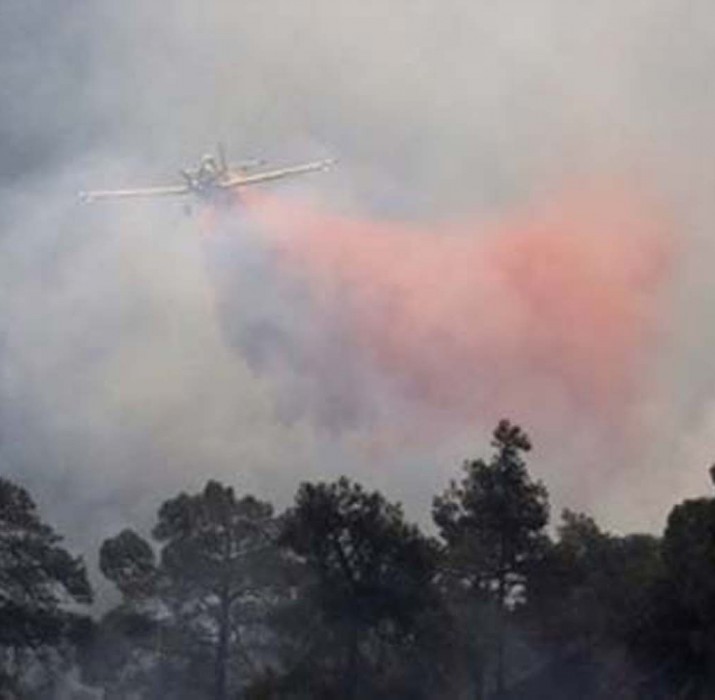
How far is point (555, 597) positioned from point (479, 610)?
500 centimetres

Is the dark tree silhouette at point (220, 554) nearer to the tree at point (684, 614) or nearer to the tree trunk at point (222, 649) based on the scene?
the tree trunk at point (222, 649)

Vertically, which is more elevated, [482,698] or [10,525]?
[10,525]

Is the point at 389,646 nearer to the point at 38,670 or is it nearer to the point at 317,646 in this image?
the point at 317,646

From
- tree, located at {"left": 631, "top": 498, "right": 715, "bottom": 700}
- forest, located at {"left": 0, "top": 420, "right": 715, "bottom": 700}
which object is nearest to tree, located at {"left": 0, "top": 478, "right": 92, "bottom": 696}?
forest, located at {"left": 0, "top": 420, "right": 715, "bottom": 700}

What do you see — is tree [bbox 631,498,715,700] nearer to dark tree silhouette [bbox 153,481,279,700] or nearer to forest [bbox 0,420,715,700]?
forest [bbox 0,420,715,700]

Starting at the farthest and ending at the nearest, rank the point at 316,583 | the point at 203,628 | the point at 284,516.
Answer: the point at 203,628 < the point at 284,516 < the point at 316,583

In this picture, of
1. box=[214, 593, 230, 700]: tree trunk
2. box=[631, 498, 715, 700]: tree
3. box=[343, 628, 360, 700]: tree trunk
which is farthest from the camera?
box=[214, 593, 230, 700]: tree trunk

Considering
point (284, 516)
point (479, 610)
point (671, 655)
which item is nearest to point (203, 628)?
point (284, 516)

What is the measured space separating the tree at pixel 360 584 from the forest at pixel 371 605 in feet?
0.35

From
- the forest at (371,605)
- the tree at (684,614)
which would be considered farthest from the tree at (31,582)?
the tree at (684,614)

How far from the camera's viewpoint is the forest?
264 ft

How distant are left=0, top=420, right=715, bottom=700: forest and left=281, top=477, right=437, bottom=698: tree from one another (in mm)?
107

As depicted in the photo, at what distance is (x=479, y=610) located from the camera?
3688 inches

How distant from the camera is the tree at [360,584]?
281 ft
